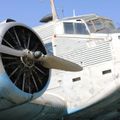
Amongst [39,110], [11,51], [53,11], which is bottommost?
[39,110]

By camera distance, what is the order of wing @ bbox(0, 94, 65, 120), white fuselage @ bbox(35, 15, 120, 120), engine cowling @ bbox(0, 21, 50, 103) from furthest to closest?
white fuselage @ bbox(35, 15, 120, 120) → wing @ bbox(0, 94, 65, 120) → engine cowling @ bbox(0, 21, 50, 103)

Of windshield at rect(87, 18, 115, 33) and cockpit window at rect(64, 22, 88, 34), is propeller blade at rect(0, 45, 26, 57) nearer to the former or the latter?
cockpit window at rect(64, 22, 88, 34)

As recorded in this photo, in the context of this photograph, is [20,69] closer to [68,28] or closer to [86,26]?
[68,28]

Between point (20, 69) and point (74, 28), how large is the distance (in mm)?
4912

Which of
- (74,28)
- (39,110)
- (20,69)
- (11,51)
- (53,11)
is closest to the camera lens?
(11,51)

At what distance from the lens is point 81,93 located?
14.9 meters

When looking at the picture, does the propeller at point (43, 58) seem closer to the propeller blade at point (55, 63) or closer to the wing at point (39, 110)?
the propeller blade at point (55, 63)

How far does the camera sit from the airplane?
11500 mm

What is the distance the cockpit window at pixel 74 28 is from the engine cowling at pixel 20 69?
3801 millimetres

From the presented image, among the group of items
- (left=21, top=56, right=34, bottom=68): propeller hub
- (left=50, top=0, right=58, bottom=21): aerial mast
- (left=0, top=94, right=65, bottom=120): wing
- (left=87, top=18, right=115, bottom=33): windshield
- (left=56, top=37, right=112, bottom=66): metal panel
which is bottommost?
(left=0, top=94, right=65, bottom=120): wing

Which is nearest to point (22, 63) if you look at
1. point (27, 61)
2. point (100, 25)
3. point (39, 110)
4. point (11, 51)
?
point (27, 61)

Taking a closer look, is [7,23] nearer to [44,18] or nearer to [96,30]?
[96,30]

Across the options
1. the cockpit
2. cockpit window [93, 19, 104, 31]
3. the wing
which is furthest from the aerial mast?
the wing

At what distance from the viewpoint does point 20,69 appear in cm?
1123
